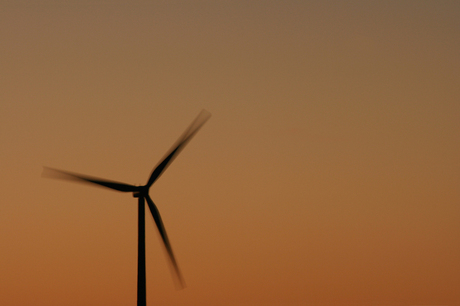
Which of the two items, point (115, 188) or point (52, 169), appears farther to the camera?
point (115, 188)

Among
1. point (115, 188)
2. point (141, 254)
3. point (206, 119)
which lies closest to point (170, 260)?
point (141, 254)

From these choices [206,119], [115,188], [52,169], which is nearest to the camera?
[52,169]

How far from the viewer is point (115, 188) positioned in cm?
2864

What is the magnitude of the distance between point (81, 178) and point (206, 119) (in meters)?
Answer: 6.45

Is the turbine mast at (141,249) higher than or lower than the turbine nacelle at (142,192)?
lower

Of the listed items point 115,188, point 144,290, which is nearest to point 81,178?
point 115,188

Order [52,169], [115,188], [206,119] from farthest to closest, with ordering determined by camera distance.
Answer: [115,188], [206,119], [52,169]

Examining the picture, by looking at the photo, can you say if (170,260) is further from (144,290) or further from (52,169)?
(52,169)

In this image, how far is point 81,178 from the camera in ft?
86.6

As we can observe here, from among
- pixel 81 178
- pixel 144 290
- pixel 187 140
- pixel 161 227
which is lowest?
pixel 144 290

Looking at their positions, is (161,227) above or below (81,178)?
below

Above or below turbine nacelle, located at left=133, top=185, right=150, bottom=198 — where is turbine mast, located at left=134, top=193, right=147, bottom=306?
below

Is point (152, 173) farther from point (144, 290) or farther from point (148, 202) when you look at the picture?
point (144, 290)

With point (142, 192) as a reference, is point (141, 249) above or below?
below
